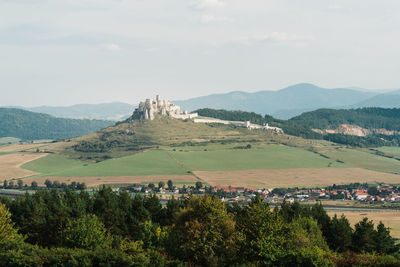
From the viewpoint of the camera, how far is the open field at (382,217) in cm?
9843

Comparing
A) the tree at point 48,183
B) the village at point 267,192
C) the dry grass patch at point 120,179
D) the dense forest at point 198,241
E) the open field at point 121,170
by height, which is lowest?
the village at point 267,192

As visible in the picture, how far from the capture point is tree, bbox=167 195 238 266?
4934 centimetres

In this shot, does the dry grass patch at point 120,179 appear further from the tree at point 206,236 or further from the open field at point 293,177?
the tree at point 206,236

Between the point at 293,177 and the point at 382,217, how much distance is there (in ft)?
231

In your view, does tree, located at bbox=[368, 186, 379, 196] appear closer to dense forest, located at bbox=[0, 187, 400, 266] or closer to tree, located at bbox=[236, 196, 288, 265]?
dense forest, located at bbox=[0, 187, 400, 266]

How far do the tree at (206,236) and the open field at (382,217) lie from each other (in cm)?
5196

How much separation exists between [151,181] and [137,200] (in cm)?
9647

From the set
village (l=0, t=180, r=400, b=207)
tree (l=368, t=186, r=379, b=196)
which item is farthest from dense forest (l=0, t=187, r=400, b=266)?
tree (l=368, t=186, r=379, b=196)

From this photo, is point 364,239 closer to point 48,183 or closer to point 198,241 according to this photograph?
point 198,241

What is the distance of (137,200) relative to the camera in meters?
75.2

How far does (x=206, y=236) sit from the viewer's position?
49719mm

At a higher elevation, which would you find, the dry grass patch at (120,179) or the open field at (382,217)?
the dry grass patch at (120,179)

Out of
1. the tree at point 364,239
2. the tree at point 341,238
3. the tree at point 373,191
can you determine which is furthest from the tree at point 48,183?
the tree at point 364,239

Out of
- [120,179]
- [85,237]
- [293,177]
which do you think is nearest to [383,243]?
[85,237]
